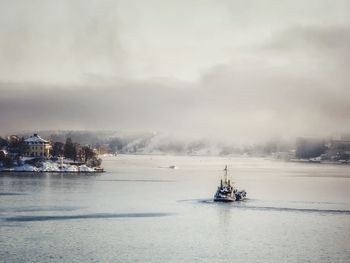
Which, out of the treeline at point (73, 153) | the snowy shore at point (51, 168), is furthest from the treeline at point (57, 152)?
the snowy shore at point (51, 168)

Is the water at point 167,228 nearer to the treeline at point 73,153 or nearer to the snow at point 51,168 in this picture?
the snow at point 51,168

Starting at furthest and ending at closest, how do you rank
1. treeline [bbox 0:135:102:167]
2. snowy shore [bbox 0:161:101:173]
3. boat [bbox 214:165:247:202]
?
treeline [bbox 0:135:102:167] < snowy shore [bbox 0:161:101:173] < boat [bbox 214:165:247:202]

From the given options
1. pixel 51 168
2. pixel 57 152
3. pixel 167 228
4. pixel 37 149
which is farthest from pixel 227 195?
pixel 37 149

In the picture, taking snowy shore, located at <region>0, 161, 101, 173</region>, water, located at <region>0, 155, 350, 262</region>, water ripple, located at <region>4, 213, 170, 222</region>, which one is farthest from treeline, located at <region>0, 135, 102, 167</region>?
water ripple, located at <region>4, 213, 170, 222</region>

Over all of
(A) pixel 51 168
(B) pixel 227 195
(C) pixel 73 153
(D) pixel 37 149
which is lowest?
(B) pixel 227 195

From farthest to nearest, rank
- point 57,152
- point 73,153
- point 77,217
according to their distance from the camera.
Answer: point 57,152 → point 73,153 → point 77,217

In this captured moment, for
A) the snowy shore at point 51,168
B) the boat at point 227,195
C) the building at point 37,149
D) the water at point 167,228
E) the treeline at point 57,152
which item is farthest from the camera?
the building at point 37,149

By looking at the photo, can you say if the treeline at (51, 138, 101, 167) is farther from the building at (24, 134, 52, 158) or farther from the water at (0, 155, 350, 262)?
the water at (0, 155, 350, 262)

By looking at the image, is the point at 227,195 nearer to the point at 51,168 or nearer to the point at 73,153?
the point at 51,168

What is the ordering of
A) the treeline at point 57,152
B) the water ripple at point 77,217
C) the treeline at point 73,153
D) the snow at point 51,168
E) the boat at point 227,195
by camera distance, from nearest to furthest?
1. the water ripple at point 77,217
2. the boat at point 227,195
3. the snow at point 51,168
4. the treeline at point 57,152
5. the treeline at point 73,153

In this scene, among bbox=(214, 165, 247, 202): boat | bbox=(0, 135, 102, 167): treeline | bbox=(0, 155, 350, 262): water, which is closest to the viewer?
bbox=(0, 155, 350, 262): water

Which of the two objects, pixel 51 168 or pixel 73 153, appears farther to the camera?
pixel 73 153

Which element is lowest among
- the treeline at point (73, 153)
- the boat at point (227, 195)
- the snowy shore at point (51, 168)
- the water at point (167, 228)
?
the water at point (167, 228)

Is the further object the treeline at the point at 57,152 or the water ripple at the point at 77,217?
the treeline at the point at 57,152
